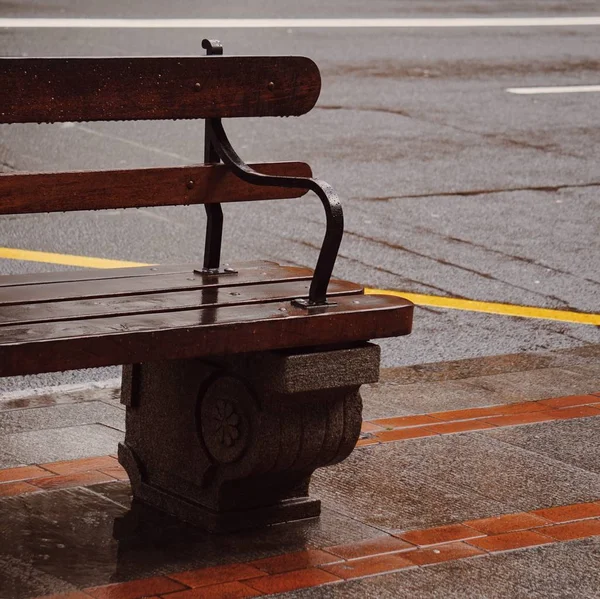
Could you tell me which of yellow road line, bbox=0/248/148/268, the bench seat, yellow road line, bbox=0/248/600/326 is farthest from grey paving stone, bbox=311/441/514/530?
yellow road line, bbox=0/248/148/268

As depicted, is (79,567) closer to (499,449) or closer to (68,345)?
(68,345)

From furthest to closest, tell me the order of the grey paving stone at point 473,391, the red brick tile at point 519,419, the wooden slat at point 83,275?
1. the grey paving stone at point 473,391
2. the red brick tile at point 519,419
3. the wooden slat at point 83,275

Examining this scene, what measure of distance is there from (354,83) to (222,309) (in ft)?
29.9

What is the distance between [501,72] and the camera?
47.1ft

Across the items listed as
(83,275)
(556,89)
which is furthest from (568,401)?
(556,89)

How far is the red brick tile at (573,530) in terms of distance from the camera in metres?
4.46

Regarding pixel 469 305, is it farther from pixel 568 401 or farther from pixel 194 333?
pixel 194 333

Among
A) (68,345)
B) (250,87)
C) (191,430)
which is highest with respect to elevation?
(250,87)

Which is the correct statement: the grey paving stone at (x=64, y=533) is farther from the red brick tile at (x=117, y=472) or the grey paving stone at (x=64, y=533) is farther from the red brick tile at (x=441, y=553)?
the red brick tile at (x=441, y=553)

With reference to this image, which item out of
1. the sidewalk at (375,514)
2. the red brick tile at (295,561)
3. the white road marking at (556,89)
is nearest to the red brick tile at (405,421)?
the sidewalk at (375,514)

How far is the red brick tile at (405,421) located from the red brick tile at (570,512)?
0.93 m

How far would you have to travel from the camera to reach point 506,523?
4.55 metres

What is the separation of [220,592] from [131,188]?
50.4 inches

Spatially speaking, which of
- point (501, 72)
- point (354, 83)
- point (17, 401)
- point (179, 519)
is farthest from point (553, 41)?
point (179, 519)
